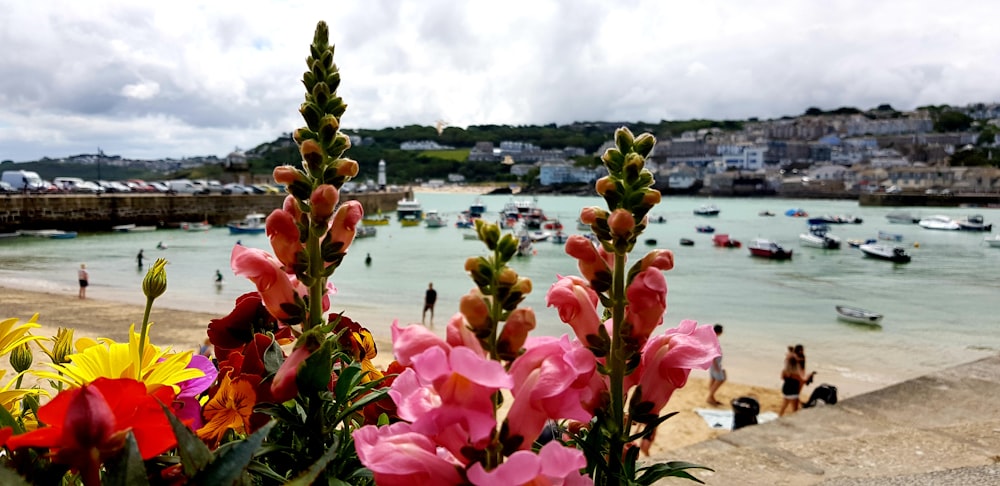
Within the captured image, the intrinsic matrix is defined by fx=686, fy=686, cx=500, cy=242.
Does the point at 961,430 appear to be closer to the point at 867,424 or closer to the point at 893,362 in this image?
the point at 867,424

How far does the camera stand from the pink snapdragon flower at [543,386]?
918 mm

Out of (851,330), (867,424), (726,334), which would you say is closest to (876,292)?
(851,330)

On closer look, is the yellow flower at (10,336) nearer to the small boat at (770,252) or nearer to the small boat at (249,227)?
the small boat at (770,252)

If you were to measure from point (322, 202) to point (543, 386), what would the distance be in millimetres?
511

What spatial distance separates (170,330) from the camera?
758 inches

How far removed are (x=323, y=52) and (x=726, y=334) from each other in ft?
74.6

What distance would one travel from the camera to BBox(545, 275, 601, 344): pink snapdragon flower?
1158 mm

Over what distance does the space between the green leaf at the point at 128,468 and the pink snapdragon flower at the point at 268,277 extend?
0.46 meters

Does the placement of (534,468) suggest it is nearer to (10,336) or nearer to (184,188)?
(10,336)

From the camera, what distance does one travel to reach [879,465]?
388 cm

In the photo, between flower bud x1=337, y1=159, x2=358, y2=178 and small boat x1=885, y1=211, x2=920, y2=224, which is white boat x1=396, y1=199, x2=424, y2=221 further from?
flower bud x1=337, y1=159, x2=358, y2=178

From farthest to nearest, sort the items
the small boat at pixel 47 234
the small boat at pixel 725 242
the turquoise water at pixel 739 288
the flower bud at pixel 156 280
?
1. the small boat at pixel 725 242
2. the small boat at pixel 47 234
3. the turquoise water at pixel 739 288
4. the flower bud at pixel 156 280

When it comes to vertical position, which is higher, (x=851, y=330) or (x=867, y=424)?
(x=867, y=424)

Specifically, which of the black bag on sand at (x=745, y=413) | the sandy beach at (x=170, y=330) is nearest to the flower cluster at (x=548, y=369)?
the black bag on sand at (x=745, y=413)
